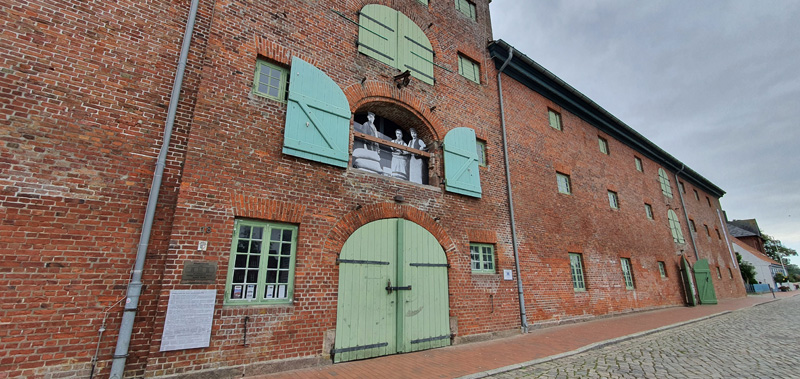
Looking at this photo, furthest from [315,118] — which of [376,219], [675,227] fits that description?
[675,227]

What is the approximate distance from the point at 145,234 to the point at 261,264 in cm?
161

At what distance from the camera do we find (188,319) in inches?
179

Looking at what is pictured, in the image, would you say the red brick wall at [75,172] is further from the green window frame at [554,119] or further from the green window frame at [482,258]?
the green window frame at [554,119]

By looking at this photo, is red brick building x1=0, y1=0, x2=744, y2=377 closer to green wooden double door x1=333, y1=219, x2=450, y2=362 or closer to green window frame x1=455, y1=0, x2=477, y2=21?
green wooden double door x1=333, y1=219, x2=450, y2=362

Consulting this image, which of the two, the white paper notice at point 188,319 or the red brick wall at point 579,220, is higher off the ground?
the red brick wall at point 579,220

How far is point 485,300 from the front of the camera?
26.6ft

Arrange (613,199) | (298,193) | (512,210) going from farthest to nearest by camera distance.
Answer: (613,199) → (512,210) → (298,193)

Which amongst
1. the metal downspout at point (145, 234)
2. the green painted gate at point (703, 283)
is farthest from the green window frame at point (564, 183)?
the green painted gate at point (703, 283)

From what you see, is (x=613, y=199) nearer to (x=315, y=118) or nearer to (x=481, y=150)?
(x=481, y=150)

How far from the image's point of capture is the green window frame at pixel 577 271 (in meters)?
10.9

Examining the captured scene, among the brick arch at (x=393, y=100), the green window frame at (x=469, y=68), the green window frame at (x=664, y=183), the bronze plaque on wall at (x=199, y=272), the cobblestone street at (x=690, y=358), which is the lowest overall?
the cobblestone street at (x=690, y=358)

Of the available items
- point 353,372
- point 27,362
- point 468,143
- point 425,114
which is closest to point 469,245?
point 468,143

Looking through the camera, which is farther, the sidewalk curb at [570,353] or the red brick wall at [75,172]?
the sidewalk curb at [570,353]

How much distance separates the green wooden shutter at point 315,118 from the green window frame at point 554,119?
30.3 feet
